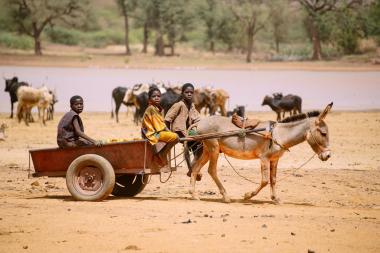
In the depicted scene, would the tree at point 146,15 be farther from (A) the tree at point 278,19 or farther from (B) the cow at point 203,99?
(B) the cow at point 203,99

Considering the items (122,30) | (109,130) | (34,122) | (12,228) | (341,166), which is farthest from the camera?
(122,30)

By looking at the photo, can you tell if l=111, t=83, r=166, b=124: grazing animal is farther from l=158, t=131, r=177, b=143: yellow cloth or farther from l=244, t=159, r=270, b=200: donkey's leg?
l=158, t=131, r=177, b=143: yellow cloth

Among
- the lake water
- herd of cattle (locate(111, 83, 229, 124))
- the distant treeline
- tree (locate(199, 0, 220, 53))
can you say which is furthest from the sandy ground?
tree (locate(199, 0, 220, 53))

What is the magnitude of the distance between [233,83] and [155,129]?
38.2m

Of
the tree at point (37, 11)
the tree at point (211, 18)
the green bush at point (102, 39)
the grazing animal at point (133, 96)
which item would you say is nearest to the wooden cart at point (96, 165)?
the grazing animal at point (133, 96)

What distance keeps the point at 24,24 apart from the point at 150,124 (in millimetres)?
69408

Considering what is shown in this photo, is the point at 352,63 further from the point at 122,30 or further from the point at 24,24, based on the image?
the point at 122,30

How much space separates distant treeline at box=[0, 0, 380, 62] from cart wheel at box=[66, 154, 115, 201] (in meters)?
56.4

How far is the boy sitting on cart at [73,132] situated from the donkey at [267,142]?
1746 millimetres

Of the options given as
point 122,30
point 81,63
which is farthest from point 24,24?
point 122,30

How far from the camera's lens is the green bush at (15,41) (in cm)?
7594

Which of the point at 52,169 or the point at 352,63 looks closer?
the point at 52,169

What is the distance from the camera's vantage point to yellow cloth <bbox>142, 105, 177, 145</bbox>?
12125mm

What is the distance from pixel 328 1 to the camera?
254 feet
